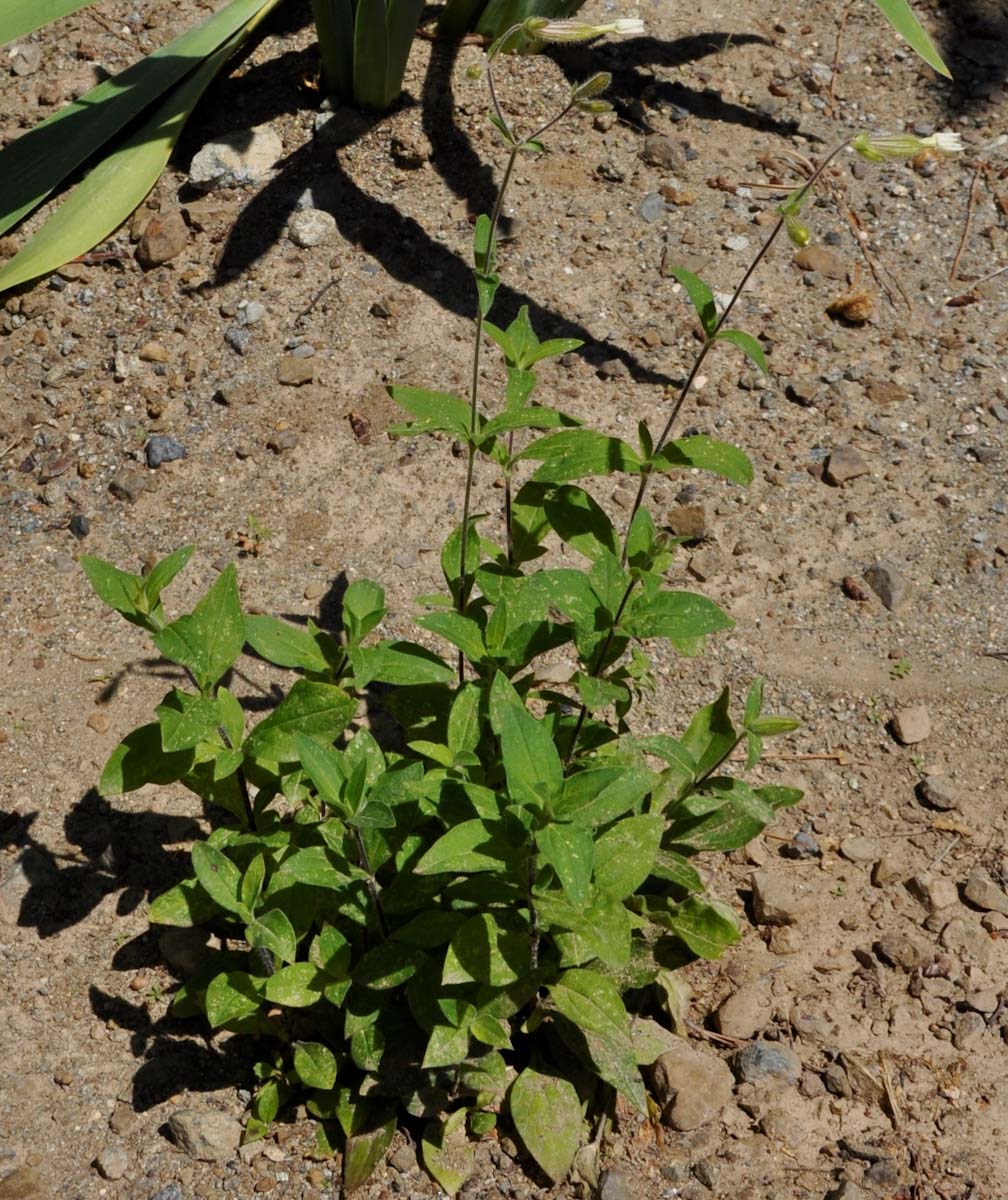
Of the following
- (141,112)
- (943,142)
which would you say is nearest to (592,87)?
(943,142)

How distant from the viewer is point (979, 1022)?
2.32 meters

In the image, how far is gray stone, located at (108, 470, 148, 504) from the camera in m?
3.09

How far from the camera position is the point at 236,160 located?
3.56 metres

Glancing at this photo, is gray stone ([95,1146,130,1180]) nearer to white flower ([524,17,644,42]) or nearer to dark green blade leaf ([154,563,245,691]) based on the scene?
dark green blade leaf ([154,563,245,691])

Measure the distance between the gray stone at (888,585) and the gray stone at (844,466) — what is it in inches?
10.7

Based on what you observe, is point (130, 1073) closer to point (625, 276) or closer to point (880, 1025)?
point (880, 1025)

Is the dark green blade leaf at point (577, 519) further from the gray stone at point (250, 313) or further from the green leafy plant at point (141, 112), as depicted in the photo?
the green leafy plant at point (141, 112)

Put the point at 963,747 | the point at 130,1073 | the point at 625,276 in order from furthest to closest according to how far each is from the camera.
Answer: the point at 625,276 → the point at 963,747 → the point at 130,1073

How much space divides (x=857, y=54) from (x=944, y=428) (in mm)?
1532

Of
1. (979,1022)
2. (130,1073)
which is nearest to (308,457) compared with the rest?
(130,1073)

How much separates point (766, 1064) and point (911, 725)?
877 mm

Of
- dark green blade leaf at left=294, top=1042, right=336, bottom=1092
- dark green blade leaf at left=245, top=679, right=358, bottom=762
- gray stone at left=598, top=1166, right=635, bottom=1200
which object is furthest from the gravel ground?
dark green blade leaf at left=245, top=679, right=358, bottom=762

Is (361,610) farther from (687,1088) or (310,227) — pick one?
(310,227)

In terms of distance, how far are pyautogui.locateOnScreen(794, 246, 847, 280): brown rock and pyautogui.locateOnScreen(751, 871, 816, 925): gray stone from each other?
6.12 feet
